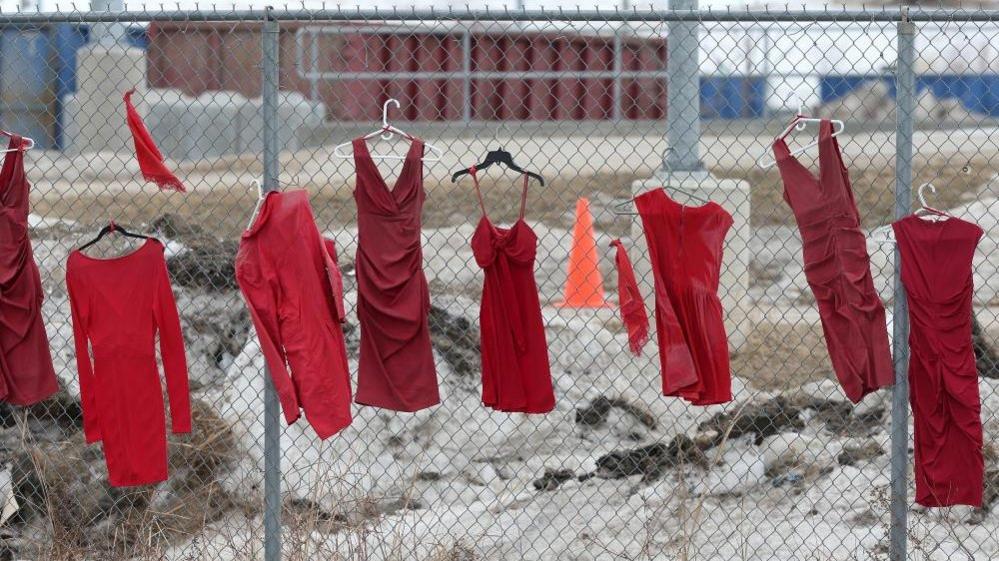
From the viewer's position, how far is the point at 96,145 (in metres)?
16.5

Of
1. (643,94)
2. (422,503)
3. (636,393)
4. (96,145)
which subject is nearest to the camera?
(422,503)

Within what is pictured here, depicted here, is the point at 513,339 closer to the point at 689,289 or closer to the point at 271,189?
the point at 689,289

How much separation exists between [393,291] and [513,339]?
1.68ft

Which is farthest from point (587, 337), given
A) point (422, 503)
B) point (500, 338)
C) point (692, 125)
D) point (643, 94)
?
point (643, 94)

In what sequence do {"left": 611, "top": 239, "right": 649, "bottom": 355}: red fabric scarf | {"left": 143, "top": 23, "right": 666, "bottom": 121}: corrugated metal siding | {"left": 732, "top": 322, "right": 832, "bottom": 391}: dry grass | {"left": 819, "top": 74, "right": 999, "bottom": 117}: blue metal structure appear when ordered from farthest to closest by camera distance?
{"left": 819, "top": 74, "right": 999, "bottom": 117}: blue metal structure < {"left": 143, "top": 23, "right": 666, "bottom": 121}: corrugated metal siding < {"left": 732, "top": 322, "right": 832, "bottom": 391}: dry grass < {"left": 611, "top": 239, "right": 649, "bottom": 355}: red fabric scarf

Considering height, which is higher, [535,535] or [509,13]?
[509,13]

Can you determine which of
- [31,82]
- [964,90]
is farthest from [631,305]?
[31,82]

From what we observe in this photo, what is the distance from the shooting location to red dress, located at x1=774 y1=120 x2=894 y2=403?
4.80 meters

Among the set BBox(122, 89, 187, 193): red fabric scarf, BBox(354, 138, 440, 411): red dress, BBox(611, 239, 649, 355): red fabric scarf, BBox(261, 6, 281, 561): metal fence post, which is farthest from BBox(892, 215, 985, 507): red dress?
BBox(122, 89, 187, 193): red fabric scarf

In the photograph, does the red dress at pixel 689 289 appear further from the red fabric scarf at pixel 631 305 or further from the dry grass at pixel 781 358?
the dry grass at pixel 781 358

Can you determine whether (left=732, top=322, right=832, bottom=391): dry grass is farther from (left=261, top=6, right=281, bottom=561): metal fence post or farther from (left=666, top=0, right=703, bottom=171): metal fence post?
(left=261, top=6, right=281, bottom=561): metal fence post

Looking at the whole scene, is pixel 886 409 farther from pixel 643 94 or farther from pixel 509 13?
pixel 643 94

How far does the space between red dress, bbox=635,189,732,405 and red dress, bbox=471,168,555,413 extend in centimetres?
46

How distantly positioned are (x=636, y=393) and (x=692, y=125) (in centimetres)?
172
